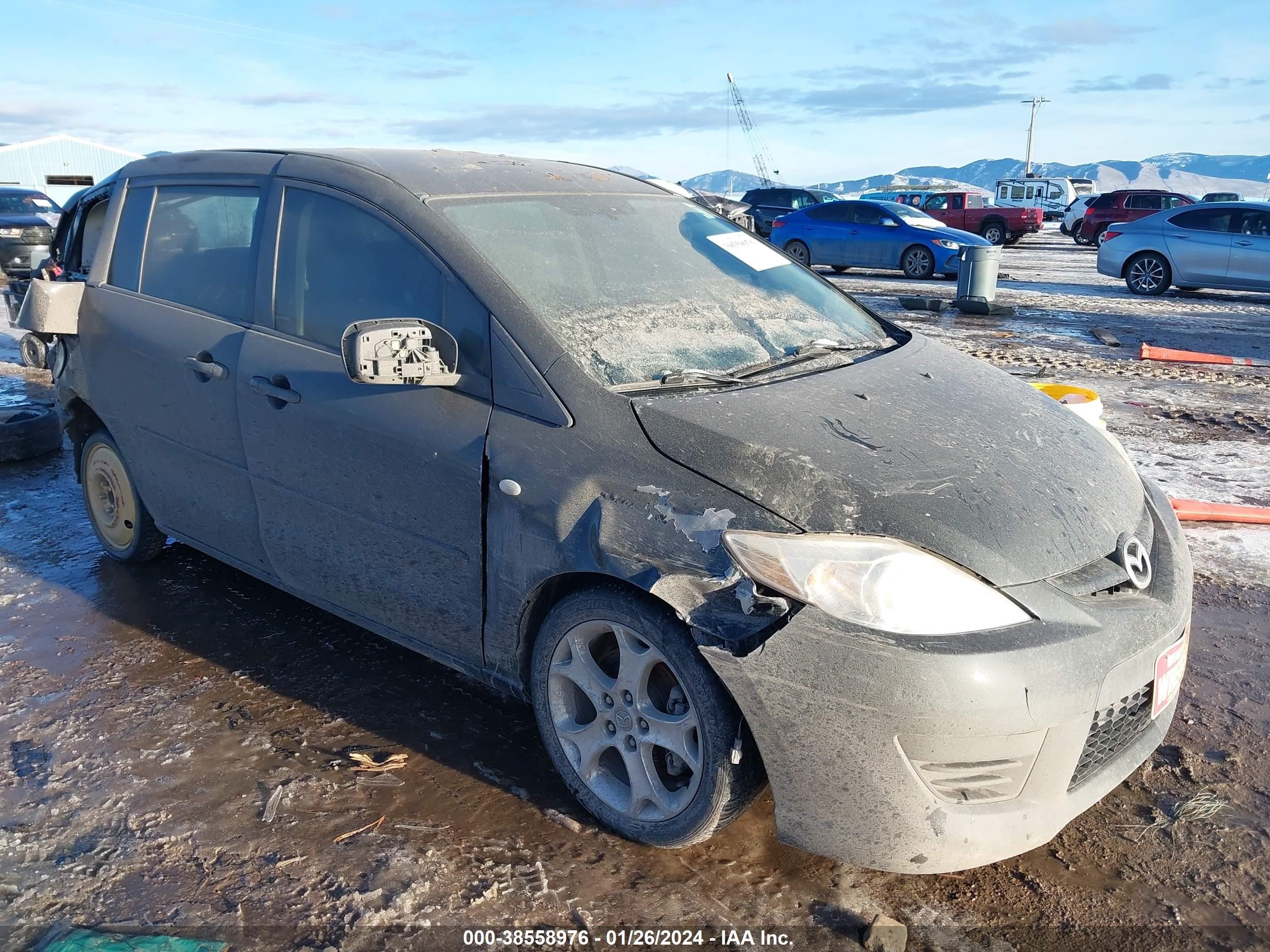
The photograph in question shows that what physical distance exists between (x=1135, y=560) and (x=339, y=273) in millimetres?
2584

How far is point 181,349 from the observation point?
147 inches

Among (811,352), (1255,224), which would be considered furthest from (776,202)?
(811,352)

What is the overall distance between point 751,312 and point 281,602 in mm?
2370

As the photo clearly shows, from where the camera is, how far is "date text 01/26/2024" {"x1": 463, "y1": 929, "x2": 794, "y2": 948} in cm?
235

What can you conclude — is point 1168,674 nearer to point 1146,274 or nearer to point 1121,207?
point 1146,274

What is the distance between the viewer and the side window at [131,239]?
164 inches

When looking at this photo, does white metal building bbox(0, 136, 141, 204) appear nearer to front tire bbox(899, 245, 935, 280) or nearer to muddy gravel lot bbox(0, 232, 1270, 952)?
front tire bbox(899, 245, 935, 280)

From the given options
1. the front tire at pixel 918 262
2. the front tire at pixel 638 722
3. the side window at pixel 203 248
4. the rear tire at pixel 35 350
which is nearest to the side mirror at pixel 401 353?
the front tire at pixel 638 722

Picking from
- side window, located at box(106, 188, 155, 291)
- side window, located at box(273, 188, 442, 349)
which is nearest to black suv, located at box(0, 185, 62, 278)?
side window, located at box(106, 188, 155, 291)

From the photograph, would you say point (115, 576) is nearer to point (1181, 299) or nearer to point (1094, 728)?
point (1094, 728)

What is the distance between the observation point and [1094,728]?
93.4 inches

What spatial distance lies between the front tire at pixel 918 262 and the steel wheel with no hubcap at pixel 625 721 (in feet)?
58.2

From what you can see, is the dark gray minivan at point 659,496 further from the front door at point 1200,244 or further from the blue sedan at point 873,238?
the blue sedan at point 873,238

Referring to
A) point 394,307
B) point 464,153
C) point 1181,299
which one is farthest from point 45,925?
point 1181,299
